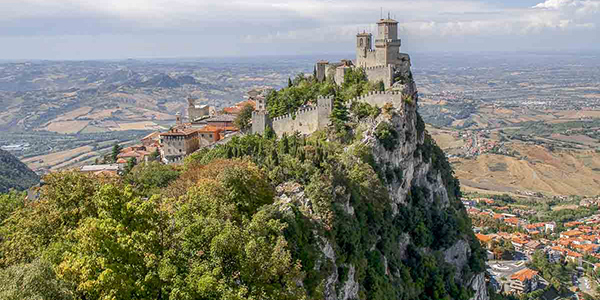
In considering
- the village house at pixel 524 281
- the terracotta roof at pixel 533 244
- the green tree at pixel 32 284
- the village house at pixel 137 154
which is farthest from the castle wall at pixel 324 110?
the terracotta roof at pixel 533 244

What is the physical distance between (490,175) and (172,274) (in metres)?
162

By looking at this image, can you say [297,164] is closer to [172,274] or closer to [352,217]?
[352,217]

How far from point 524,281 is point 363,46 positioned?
1481 inches

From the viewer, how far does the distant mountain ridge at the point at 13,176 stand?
9726 centimetres

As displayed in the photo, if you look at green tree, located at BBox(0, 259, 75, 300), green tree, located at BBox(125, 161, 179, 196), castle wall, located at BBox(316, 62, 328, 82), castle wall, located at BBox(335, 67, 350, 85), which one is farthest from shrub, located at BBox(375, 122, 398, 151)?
green tree, located at BBox(0, 259, 75, 300)

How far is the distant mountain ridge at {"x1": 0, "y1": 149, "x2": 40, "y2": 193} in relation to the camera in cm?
9726

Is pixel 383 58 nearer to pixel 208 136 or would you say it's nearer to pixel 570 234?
pixel 208 136

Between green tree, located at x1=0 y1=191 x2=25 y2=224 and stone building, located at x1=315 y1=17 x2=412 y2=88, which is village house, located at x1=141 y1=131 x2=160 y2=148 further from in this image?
green tree, located at x1=0 y1=191 x2=25 y2=224

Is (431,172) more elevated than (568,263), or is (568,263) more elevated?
(431,172)

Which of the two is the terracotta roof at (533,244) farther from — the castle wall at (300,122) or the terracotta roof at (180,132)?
the terracotta roof at (180,132)

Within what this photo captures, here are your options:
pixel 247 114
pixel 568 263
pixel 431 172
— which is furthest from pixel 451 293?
pixel 568 263

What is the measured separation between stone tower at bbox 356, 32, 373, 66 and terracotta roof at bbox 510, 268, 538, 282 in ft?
117

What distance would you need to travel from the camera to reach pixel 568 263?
298 ft

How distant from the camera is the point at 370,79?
57625 mm
